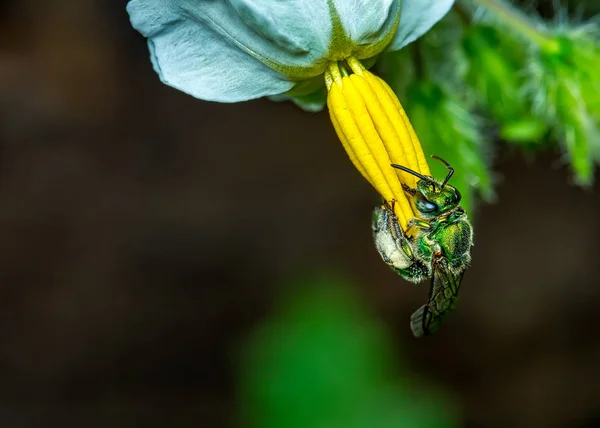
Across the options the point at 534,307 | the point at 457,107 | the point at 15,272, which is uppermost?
the point at 457,107

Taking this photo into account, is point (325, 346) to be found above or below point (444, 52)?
below

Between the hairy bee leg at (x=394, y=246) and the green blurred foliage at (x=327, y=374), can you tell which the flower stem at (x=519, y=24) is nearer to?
the hairy bee leg at (x=394, y=246)

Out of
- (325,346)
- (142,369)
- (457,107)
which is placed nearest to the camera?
(457,107)

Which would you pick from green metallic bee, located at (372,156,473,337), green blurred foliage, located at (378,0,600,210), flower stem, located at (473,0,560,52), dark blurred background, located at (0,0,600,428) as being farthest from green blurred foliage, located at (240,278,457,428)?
green metallic bee, located at (372,156,473,337)

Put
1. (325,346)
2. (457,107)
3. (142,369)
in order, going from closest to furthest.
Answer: (457,107)
(325,346)
(142,369)

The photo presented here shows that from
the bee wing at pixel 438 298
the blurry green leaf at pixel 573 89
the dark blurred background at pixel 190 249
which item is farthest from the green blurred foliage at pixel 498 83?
the dark blurred background at pixel 190 249

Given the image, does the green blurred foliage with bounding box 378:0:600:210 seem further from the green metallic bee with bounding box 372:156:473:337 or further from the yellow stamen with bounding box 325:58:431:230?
the yellow stamen with bounding box 325:58:431:230

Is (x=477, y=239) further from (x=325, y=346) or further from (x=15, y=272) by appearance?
(x=15, y=272)

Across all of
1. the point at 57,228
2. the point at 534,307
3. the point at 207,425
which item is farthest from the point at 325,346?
the point at 57,228

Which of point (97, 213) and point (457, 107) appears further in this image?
point (97, 213)
